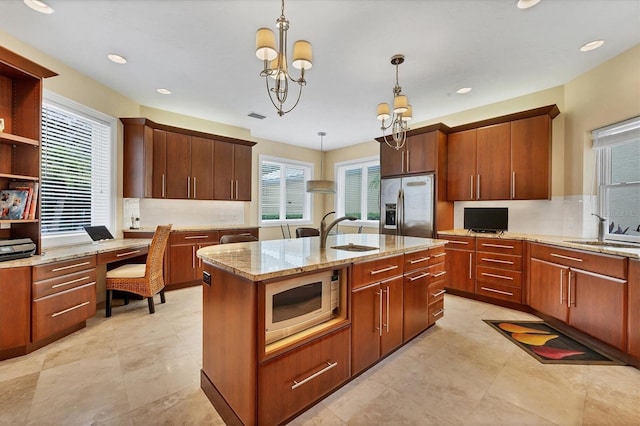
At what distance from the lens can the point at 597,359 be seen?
7.71 feet

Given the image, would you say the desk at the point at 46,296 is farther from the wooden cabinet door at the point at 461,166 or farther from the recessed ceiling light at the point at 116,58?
the wooden cabinet door at the point at 461,166

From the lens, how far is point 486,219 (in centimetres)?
408

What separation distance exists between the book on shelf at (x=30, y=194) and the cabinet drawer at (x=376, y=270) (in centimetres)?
299

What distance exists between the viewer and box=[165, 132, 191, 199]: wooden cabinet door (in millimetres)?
4344

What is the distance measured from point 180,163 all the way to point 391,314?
396 cm

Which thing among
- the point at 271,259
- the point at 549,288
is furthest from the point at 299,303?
the point at 549,288

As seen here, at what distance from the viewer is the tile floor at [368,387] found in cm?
165

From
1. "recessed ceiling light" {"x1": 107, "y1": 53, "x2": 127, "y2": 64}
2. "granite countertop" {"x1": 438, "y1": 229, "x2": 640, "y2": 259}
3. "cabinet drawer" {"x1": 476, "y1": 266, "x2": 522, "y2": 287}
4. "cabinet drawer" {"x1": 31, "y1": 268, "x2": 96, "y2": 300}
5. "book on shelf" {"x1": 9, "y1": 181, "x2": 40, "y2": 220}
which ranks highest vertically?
"recessed ceiling light" {"x1": 107, "y1": 53, "x2": 127, "y2": 64}

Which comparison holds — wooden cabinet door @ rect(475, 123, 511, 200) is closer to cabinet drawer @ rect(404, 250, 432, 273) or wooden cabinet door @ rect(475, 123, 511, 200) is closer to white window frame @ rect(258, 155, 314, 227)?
cabinet drawer @ rect(404, 250, 432, 273)

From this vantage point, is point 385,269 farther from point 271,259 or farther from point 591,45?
point 591,45

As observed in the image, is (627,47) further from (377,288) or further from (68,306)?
(68,306)

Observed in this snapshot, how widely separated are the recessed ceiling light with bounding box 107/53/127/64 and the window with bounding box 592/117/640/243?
5.32 meters

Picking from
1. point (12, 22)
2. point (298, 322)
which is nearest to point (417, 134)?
point (298, 322)

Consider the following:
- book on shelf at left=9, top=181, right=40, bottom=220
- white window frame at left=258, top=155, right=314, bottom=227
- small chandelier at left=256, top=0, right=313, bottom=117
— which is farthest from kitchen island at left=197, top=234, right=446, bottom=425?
white window frame at left=258, top=155, right=314, bottom=227
